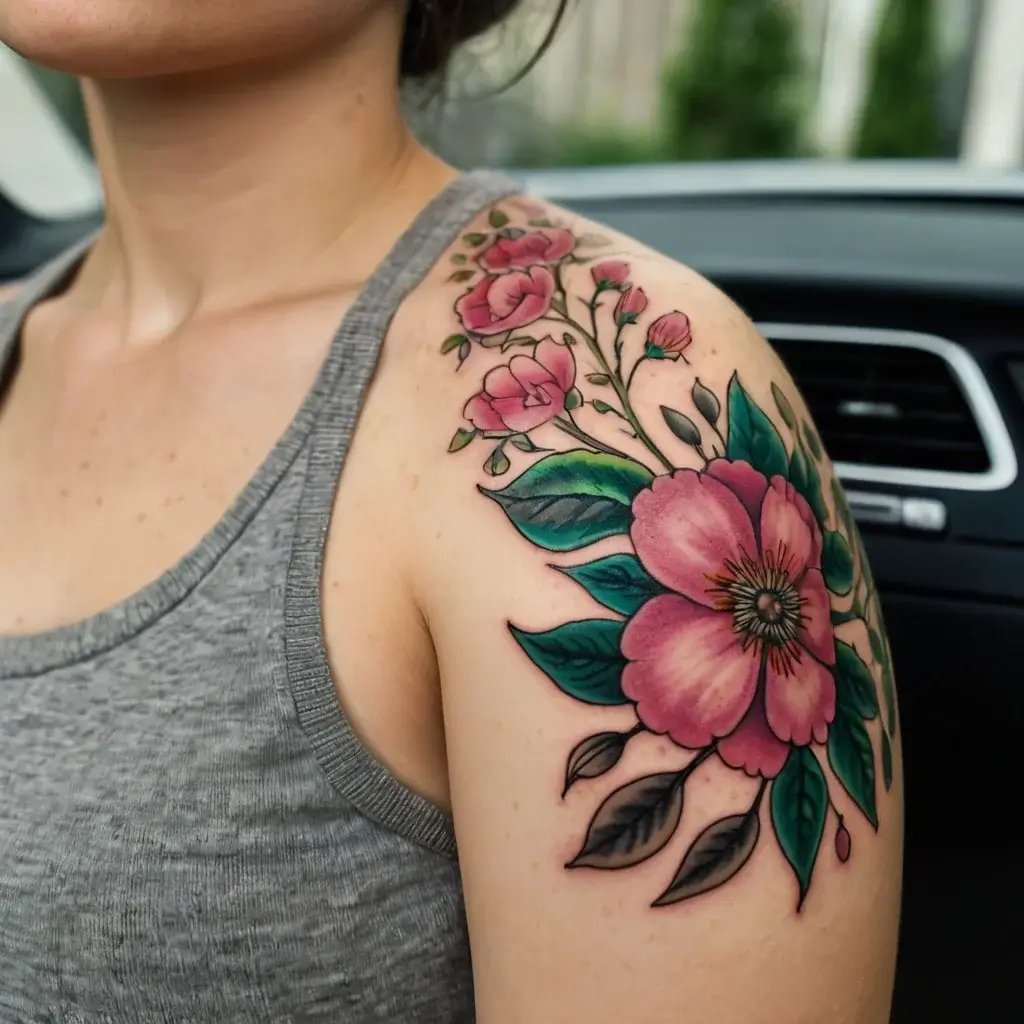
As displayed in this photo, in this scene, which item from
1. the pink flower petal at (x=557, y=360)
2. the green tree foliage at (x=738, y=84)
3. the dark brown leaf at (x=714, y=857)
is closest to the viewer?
the dark brown leaf at (x=714, y=857)

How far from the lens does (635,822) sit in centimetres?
74

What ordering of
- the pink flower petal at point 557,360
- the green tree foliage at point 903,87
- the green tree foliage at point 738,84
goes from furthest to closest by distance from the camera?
the green tree foliage at point 738,84 → the green tree foliage at point 903,87 → the pink flower petal at point 557,360

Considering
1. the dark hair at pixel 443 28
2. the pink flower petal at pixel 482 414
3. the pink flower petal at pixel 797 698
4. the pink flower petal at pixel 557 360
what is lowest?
the pink flower petal at pixel 797 698

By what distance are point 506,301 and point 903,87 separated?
26.4ft

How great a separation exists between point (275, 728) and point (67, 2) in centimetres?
62

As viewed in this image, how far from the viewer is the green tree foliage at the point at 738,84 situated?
806 cm

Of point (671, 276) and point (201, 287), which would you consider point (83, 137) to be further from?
point (671, 276)

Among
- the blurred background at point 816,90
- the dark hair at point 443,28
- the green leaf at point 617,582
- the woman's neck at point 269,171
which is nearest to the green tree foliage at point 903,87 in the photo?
the blurred background at point 816,90

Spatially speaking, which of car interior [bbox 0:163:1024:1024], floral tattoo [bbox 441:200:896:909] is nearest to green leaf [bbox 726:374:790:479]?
floral tattoo [bbox 441:200:896:909]

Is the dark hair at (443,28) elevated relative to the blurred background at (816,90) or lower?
elevated

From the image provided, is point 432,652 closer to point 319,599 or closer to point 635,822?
point 319,599

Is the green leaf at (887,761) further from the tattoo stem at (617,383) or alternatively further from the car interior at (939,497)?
the car interior at (939,497)

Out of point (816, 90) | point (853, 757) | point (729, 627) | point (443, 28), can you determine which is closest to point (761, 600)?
point (729, 627)

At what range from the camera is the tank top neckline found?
2.90 ft
